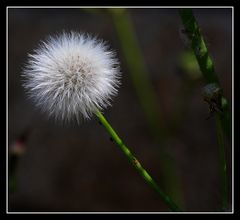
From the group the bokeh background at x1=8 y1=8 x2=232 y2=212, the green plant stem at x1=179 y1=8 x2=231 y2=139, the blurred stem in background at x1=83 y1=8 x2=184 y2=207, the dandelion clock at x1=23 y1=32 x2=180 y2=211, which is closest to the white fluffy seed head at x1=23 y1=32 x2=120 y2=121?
the dandelion clock at x1=23 y1=32 x2=180 y2=211

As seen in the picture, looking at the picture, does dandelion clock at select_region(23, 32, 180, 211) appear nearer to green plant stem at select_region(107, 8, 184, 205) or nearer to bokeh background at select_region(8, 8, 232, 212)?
green plant stem at select_region(107, 8, 184, 205)

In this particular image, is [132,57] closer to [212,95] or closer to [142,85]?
[142,85]

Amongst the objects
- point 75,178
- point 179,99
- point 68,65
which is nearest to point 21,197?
point 75,178

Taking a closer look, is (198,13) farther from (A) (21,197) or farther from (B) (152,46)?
(A) (21,197)

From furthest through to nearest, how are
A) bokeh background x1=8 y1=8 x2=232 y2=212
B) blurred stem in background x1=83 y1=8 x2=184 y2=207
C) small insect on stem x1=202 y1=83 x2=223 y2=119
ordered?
bokeh background x1=8 y1=8 x2=232 y2=212, blurred stem in background x1=83 y1=8 x2=184 y2=207, small insect on stem x1=202 y1=83 x2=223 y2=119

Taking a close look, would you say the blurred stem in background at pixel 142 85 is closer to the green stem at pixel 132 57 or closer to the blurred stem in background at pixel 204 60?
the green stem at pixel 132 57

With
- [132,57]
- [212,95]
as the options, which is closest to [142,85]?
[132,57]

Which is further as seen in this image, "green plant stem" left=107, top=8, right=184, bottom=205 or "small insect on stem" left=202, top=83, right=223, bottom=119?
"green plant stem" left=107, top=8, right=184, bottom=205
